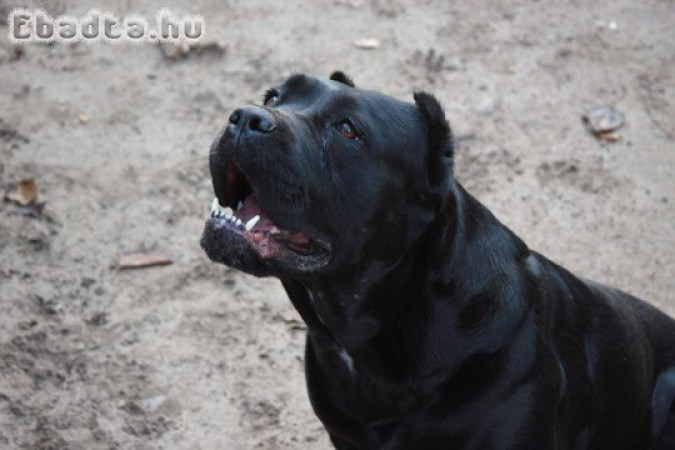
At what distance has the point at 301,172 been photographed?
280 cm

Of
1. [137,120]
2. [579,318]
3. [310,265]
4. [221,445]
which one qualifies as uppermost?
[310,265]

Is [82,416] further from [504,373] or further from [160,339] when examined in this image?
[504,373]

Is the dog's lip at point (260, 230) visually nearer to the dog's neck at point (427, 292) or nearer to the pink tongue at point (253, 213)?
the pink tongue at point (253, 213)

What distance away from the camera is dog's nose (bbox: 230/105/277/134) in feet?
9.04

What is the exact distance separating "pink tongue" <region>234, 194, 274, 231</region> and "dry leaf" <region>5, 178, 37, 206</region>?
2.42m

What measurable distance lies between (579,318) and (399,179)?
86cm

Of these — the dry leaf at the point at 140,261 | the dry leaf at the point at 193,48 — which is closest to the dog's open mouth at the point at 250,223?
the dry leaf at the point at 140,261

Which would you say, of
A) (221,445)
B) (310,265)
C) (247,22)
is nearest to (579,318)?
(310,265)

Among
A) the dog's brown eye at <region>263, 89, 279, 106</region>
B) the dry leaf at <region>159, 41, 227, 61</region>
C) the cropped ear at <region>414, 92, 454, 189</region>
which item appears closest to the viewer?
the cropped ear at <region>414, 92, 454, 189</region>

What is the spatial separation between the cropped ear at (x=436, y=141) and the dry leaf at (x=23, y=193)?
2.69m

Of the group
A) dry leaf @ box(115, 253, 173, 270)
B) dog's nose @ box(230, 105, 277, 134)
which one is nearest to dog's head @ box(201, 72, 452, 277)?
dog's nose @ box(230, 105, 277, 134)

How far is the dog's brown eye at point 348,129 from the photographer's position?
2.93 m

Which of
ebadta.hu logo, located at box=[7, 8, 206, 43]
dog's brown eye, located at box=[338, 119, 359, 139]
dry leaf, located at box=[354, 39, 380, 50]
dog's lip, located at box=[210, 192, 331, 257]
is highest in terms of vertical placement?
dog's brown eye, located at box=[338, 119, 359, 139]

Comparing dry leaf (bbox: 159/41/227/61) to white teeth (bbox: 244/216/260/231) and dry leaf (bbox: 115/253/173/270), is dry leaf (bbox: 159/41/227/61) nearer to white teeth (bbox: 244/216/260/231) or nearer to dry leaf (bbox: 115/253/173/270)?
dry leaf (bbox: 115/253/173/270)
